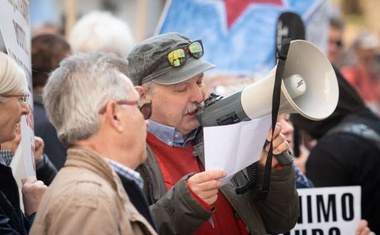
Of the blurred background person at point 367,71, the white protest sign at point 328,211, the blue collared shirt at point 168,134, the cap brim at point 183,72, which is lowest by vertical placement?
the blurred background person at point 367,71

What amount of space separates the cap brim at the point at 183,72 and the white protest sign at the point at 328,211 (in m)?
1.00

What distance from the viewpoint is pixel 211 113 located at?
11.8ft

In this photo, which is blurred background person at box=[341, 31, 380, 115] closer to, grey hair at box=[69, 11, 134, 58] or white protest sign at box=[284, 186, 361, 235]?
grey hair at box=[69, 11, 134, 58]

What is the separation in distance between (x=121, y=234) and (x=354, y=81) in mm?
10495

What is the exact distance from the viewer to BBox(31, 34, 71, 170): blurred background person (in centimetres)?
522

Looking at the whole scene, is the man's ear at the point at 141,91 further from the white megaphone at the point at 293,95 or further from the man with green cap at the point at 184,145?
the white megaphone at the point at 293,95

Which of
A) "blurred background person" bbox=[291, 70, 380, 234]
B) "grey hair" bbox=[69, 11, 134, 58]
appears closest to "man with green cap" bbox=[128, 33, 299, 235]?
"blurred background person" bbox=[291, 70, 380, 234]

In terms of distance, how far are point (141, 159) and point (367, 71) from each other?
35.5ft

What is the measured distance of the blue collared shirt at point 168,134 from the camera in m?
3.77

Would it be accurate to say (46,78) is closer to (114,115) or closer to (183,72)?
(183,72)

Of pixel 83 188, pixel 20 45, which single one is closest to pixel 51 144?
pixel 20 45

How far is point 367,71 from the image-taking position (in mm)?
13578

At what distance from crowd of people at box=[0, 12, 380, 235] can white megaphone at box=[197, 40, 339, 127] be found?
0.15 metres

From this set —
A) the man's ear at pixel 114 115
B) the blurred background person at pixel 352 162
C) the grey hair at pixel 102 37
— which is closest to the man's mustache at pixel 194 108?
the man's ear at pixel 114 115
